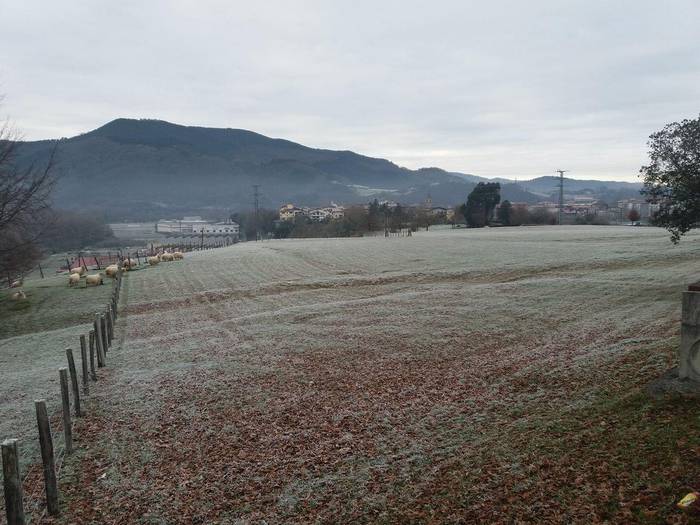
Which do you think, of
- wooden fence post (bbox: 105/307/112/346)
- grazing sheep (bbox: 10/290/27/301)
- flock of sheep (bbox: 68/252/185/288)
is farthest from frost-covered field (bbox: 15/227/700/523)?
flock of sheep (bbox: 68/252/185/288)

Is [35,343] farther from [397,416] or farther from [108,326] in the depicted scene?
[397,416]

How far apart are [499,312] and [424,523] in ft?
59.7

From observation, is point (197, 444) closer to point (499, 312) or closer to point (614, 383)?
point (614, 383)

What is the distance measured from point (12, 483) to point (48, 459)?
6.03ft

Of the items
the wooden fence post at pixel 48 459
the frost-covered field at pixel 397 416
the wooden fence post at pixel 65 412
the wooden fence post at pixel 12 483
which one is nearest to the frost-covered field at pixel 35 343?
the wooden fence post at pixel 65 412

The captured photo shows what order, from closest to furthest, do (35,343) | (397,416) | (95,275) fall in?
1. (397,416)
2. (35,343)
3. (95,275)

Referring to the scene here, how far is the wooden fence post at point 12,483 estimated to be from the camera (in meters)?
7.80

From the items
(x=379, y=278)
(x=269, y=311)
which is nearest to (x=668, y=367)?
(x=269, y=311)

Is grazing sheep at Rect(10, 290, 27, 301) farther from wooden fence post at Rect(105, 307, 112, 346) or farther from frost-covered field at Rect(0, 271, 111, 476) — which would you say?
wooden fence post at Rect(105, 307, 112, 346)

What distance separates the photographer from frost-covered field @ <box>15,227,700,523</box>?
914cm

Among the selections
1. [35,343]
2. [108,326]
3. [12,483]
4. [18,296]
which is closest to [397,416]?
[12,483]

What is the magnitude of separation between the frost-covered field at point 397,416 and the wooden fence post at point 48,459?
14.4 inches

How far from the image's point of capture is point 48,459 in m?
9.68

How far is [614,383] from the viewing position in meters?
13.2
